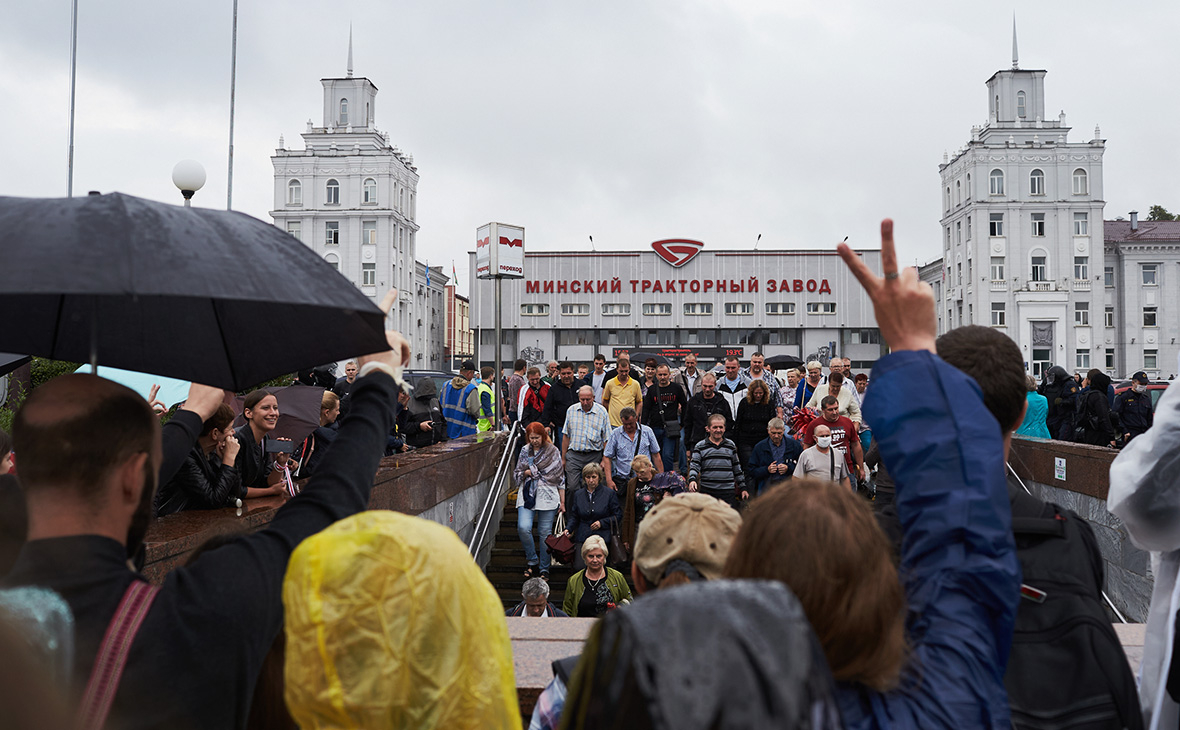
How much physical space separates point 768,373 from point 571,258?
47268mm

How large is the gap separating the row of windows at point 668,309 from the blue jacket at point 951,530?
58.7m

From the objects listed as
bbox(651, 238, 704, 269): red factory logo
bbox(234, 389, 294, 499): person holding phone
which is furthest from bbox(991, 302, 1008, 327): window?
bbox(234, 389, 294, 499): person holding phone

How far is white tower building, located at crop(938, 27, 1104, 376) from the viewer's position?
65.8 m

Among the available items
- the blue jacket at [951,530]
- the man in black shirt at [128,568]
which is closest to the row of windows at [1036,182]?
the blue jacket at [951,530]

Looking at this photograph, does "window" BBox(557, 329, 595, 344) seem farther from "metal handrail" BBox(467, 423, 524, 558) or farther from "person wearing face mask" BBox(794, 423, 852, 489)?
"person wearing face mask" BBox(794, 423, 852, 489)

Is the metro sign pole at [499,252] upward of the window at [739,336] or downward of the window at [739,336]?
downward

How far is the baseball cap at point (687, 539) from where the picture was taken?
7.34ft

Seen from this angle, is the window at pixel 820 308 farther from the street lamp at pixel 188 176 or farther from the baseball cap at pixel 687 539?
the baseball cap at pixel 687 539

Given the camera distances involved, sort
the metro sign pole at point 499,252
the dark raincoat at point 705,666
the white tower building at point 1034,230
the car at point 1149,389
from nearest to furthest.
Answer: the dark raincoat at point 705,666 → the car at point 1149,389 → the metro sign pole at point 499,252 → the white tower building at point 1034,230

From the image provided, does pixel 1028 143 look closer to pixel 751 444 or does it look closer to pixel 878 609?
pixel 751 444

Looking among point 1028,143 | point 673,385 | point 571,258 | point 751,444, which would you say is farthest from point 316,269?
point 1028,143

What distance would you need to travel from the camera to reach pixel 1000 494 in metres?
1.53

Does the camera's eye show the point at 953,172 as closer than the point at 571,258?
No

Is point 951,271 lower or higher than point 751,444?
higher
